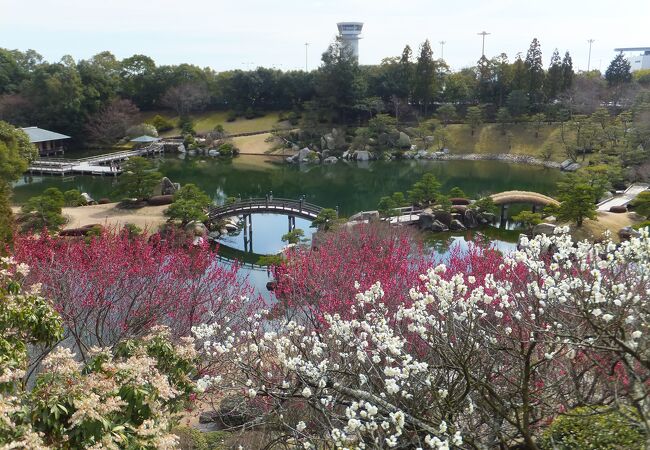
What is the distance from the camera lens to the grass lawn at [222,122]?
4981cm

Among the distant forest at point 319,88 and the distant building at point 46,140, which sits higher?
the distant forest at point 319,88

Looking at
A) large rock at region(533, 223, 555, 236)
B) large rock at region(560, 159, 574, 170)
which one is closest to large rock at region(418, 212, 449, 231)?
large rock at region(533, 223, 555, 236)

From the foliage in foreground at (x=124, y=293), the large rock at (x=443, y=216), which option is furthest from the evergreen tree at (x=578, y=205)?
the foliage in foreground at (x=124, y=293)

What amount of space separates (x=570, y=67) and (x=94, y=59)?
43635 millimetres

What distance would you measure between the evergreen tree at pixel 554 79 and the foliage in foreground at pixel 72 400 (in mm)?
45936

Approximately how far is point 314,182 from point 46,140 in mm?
20393

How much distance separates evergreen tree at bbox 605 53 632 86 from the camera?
4512 centimetres

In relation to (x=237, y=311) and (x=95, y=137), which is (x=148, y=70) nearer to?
(x=95, y=137)

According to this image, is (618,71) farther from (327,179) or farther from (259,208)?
(259,208)

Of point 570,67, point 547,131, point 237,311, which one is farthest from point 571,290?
point 570,67

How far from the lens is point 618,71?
45312mm

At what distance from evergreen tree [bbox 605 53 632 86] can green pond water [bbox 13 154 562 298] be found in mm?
13970

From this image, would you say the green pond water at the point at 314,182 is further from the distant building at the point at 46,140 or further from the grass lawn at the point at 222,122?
the grass lawn at the point at 222,122

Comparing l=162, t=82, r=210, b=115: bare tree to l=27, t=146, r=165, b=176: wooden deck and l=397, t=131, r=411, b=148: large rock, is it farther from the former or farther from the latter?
l=397, t=131, r=411, b=148: large rock
